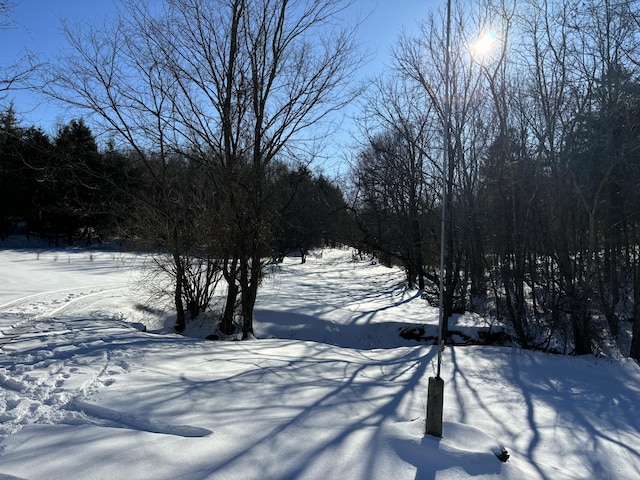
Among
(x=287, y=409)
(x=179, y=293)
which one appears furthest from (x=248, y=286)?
(x=287, y=409)

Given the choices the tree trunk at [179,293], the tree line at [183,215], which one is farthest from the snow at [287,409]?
the tree line at [183,215]

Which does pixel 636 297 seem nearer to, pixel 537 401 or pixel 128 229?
pixel 537 401

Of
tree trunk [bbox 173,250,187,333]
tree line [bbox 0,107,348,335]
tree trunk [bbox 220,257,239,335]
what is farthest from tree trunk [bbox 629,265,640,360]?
tree trunk [bbox 173,250,187,333]

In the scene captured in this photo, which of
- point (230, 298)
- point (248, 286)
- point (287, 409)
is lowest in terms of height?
point (287, 409)

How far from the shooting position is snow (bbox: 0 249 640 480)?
119 inches

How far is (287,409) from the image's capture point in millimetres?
4211

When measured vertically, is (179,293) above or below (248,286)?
below

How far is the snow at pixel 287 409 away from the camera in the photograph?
3.01 metres

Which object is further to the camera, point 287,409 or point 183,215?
point 183,215

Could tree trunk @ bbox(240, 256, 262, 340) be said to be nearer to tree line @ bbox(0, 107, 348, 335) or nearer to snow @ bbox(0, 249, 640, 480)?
tree line @ bbox(0, 107, 348, 335)

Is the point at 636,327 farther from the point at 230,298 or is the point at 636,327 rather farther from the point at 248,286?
A: the point at 230,298

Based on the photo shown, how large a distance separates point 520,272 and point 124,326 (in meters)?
9.73

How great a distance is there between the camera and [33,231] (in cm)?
3528

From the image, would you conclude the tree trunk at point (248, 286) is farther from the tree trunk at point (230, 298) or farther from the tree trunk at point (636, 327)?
the tree trunk at point (636, 327)
